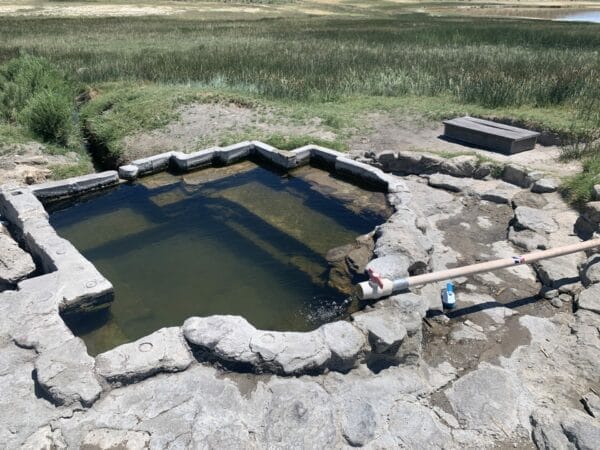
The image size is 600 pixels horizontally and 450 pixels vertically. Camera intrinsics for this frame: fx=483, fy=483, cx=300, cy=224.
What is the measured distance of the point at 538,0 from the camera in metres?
64.7

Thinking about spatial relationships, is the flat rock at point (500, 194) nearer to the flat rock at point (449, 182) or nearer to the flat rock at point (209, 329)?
the flat rock at point (449, 182)

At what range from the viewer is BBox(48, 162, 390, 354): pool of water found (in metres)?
4.81

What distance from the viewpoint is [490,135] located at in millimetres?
8680

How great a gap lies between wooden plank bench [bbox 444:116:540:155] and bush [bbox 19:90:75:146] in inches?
289

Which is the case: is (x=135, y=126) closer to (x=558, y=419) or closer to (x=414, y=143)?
(x=414, y=143)

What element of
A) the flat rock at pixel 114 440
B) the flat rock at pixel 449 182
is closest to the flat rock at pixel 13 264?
the flat rock at pixel 114 440

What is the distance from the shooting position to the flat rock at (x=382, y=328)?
12.9ft

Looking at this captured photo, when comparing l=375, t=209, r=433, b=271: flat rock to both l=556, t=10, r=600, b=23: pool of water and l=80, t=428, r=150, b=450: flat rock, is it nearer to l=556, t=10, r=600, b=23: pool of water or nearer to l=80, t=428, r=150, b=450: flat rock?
l=80, t=428, r=150, b=450: flat rock

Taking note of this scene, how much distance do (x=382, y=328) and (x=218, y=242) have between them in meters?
2.73

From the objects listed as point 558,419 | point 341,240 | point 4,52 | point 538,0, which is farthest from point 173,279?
point 538,0

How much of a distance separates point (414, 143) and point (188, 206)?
4.64 meters

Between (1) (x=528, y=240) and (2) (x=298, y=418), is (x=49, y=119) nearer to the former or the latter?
(2) (x=298, y=418)

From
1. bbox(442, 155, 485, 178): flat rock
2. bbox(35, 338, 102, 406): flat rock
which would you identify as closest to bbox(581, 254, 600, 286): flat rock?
bbox(442, 155, 485, 178): flat rock

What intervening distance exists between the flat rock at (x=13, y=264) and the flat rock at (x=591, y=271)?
5704mm
